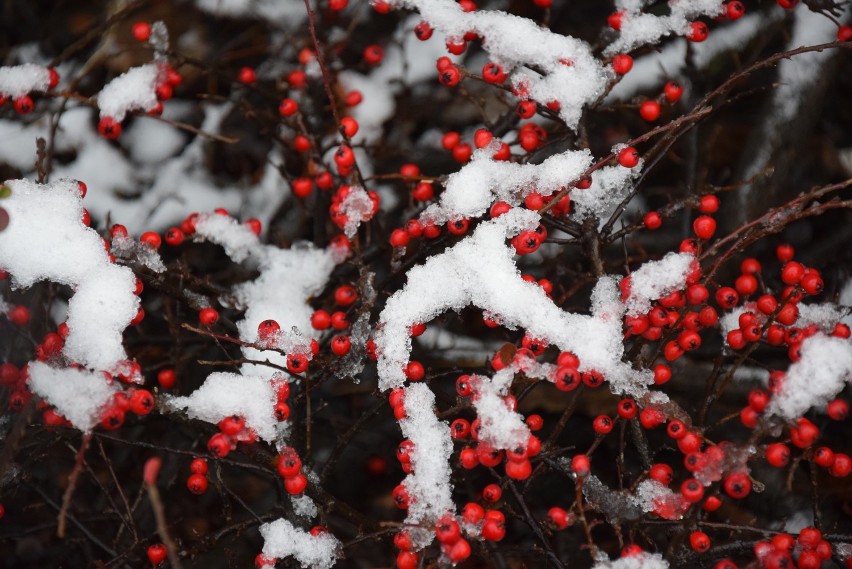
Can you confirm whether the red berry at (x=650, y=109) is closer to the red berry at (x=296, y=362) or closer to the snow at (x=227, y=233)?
the red berry at (x=296, y=362)

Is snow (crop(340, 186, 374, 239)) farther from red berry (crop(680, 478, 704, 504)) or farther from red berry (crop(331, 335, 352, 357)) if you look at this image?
red berry (crop(680, 478, 704, 504))

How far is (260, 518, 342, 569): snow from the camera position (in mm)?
2080

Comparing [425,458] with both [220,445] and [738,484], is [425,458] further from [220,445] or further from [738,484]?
[738,484]

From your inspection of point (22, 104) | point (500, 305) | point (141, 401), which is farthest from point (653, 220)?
point (22, 104)

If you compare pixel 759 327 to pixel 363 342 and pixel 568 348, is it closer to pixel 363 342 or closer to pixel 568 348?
pixel 568 348

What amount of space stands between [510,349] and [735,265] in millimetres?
1457

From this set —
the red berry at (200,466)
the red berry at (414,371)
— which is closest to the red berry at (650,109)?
the red berry at (414,371)

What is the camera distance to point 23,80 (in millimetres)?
2600

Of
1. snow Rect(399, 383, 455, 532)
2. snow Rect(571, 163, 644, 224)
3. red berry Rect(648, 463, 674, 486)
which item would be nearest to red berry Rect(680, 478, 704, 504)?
red berry Rect(648, 463, 674, 486)

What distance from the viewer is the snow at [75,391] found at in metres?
1.93

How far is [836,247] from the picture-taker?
2.99 m

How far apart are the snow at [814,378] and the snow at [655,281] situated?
408mm

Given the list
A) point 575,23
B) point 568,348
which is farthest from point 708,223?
point 575,23

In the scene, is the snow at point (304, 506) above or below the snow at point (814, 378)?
below
